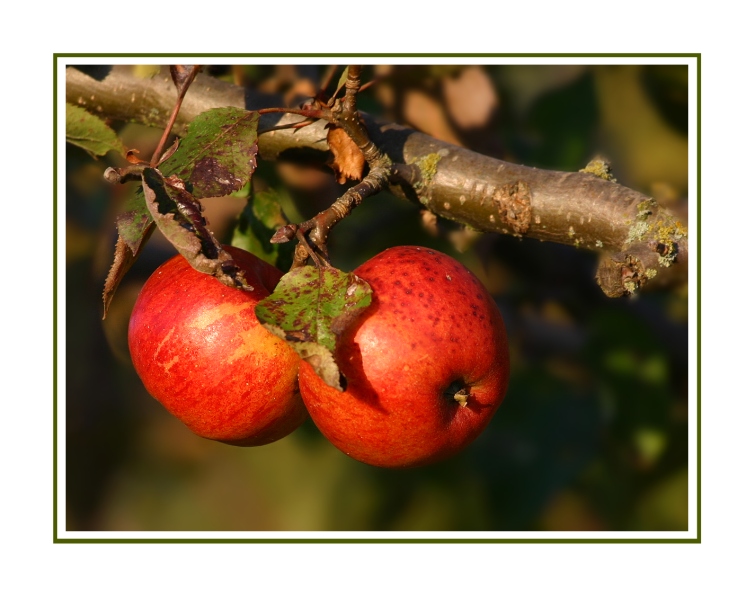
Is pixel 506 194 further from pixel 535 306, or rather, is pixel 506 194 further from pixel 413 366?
pixel 535 306

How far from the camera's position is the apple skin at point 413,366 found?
910mm

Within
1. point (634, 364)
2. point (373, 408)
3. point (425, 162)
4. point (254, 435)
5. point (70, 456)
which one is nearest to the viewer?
point (373, 408)

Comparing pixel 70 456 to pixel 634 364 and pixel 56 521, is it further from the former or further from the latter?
pixel 634 364

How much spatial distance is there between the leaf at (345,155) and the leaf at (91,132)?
388 mm

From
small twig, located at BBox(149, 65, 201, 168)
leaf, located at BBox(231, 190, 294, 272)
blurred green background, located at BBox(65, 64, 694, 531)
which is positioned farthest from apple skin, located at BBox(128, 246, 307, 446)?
blurred green background, located at BBox(65, 64, 694, 531)

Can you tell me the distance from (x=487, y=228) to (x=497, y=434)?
0.88 meters

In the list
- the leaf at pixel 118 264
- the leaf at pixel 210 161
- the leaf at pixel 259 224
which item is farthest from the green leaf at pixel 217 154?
the leaf at pixel 259 224

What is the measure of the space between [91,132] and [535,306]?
4.05ft

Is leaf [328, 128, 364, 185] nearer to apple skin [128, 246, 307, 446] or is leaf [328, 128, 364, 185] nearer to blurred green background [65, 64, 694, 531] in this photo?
apple skin [128, 246, 307, 446]

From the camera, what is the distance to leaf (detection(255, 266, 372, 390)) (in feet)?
2.69

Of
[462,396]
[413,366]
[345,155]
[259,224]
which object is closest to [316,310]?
[413,366]

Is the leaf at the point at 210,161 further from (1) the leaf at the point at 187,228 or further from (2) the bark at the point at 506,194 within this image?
(2) the bark at the point at 506,194
